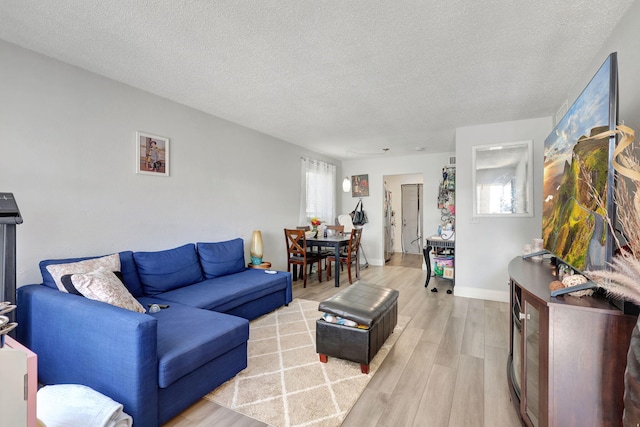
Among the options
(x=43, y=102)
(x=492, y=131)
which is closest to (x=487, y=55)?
(x=492, y=131)

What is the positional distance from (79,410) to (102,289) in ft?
2.36

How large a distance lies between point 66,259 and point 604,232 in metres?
3.33

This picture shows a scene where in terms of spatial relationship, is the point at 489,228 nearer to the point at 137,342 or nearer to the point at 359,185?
the point at 359,185

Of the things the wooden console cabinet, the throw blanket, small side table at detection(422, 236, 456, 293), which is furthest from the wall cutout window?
A: the throw blanket

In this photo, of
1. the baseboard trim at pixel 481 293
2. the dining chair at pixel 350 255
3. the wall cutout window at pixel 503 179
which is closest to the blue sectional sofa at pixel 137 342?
the dining chair at pixel 350 255

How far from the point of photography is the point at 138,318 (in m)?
1.53

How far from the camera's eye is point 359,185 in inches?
258

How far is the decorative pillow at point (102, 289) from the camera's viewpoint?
73.4 inches

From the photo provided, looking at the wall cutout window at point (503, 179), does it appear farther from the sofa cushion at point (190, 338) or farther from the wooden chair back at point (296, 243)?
the sofa cushion at point (190, 338)

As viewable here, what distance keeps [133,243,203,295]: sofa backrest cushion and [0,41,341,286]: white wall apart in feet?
0.69

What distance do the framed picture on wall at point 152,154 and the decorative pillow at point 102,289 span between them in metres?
1.23

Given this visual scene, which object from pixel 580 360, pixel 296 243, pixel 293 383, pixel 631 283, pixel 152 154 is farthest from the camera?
pixel 296 243

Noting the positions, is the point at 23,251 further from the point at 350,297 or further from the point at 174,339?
the point at 350,297

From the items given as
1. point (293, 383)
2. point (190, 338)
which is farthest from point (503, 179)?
point (190, 338)
